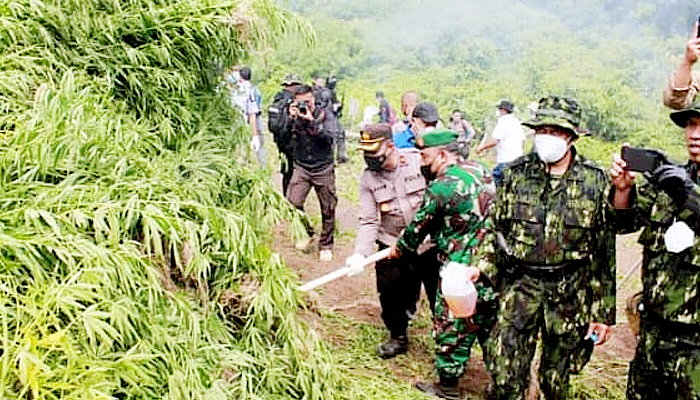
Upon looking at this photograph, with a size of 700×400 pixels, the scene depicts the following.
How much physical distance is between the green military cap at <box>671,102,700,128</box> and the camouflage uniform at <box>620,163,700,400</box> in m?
0.19

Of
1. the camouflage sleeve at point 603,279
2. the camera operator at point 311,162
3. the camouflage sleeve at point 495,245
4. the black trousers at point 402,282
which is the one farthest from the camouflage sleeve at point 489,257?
the camera operator at point 311,162

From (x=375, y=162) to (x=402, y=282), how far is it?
778 millimetres

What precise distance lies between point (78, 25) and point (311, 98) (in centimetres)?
326

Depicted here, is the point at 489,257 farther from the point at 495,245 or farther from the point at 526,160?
the point at 526,160

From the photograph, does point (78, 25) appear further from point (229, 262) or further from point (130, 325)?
point (130, 325)

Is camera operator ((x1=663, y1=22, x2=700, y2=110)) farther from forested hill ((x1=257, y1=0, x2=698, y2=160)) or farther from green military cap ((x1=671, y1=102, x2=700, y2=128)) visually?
forested hill ((x1=257, y1=0, x2=698, y2=160))

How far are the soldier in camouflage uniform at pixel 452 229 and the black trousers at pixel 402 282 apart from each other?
0.44m

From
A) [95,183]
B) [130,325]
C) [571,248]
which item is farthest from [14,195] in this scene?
[571,248]

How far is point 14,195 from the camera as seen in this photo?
263 centimetres

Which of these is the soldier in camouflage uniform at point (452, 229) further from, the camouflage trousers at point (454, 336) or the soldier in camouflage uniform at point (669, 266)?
the soldier in camouflage uniform at point (669, 266)

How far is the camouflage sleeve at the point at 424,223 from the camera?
4.22 metres

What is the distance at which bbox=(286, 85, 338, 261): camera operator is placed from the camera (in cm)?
684

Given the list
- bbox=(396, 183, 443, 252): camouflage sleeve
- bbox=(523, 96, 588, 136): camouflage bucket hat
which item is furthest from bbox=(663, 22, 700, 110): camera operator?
bbox=(396, 183, 443, 252): camouflage sleeve

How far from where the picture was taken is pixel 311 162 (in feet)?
22.7
